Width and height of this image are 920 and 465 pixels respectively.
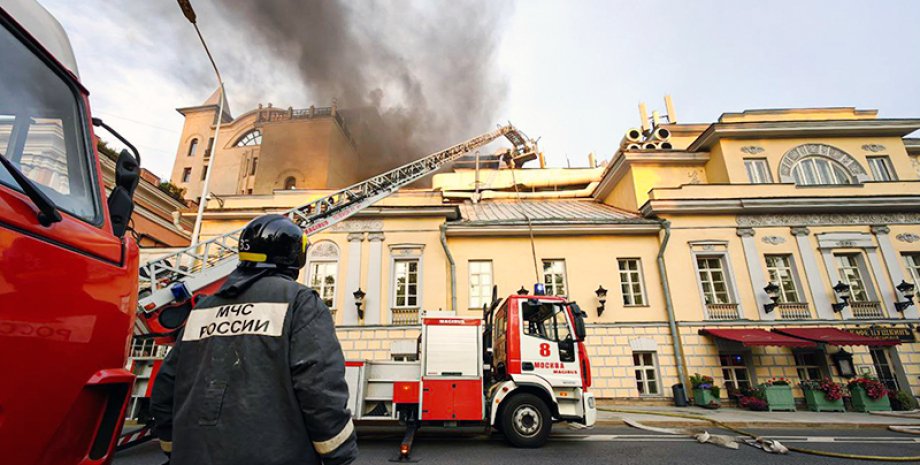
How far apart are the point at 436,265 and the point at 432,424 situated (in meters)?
7.48

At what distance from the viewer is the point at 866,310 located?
45.0 feet

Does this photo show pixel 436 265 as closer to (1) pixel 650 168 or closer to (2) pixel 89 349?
(1) pixel 650 168

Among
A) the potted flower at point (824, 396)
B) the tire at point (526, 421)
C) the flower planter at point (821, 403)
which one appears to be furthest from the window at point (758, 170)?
the tire at point (526, 421)

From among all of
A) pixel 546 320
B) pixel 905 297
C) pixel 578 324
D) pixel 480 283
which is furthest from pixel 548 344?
pixel 905 297

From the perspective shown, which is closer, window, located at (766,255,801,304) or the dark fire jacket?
the dark fire jacket

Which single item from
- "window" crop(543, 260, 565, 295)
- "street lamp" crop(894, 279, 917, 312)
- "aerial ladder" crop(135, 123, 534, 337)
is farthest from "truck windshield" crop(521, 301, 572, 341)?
"street lamp" crop(894, 279, 917, 312)

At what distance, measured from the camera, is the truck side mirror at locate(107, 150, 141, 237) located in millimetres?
2232

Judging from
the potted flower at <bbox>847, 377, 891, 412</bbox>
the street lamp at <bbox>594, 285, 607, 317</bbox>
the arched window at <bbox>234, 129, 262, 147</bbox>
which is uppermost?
the arched window at <bbox>234, 129, 262, 147</bbox>

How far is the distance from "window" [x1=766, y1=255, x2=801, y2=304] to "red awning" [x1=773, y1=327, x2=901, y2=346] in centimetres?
116

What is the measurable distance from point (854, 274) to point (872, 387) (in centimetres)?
448

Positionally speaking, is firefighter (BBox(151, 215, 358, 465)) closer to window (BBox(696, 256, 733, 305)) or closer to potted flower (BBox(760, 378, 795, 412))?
potted flower (BBox(760, 378, 795, 412))

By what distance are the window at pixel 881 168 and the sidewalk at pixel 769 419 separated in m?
10.8

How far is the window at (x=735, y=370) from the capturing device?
13.0 metres

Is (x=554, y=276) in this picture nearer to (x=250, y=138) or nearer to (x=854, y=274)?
(x=854, y=274)
